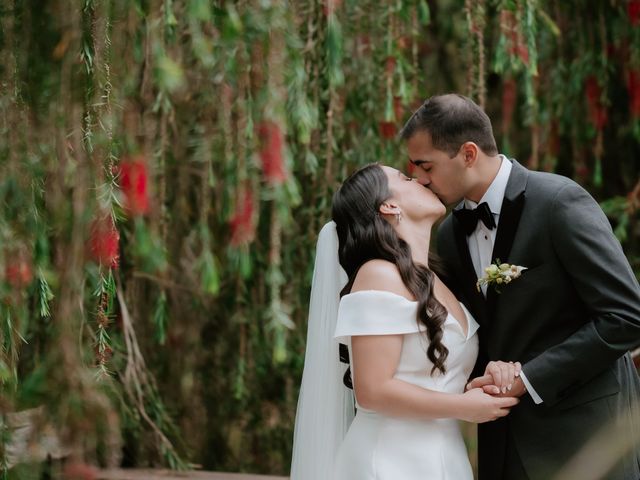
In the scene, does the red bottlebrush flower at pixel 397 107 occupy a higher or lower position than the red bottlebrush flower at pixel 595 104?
lower

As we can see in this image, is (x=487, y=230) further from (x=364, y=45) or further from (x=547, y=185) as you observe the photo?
(x=364, y=45)

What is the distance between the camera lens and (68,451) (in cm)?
157

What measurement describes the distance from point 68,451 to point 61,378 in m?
0.14

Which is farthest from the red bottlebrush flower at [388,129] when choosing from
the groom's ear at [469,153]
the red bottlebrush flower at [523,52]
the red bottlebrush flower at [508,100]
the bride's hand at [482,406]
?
the bride's hand at [482,406]

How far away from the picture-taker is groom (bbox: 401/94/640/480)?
223 cm

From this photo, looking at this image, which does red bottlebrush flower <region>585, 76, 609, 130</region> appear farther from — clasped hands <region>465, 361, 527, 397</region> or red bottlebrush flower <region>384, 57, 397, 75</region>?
clasped hands <region>465, 361, 527, 397</region>

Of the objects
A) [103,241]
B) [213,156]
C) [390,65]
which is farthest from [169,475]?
[103,241]

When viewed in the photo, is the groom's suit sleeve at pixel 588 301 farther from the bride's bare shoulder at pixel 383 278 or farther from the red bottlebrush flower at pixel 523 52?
the red bottlebrush flower at pixel 523 52

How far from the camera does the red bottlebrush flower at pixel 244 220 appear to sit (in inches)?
91.5

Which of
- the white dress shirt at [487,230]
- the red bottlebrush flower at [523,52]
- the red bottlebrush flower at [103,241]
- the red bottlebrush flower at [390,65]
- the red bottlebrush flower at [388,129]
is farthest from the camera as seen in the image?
the red bottlebrush flower at [388,129]

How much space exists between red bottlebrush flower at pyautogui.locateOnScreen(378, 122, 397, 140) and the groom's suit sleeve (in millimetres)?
1231

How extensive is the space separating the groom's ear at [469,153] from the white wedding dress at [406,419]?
40cm

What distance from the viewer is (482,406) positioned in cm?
226

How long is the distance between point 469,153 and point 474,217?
17cm
